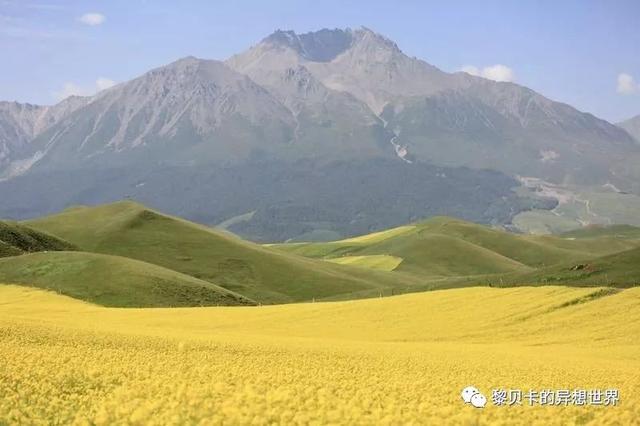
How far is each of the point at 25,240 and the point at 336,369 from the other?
144 m

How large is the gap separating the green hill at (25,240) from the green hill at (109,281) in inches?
1311

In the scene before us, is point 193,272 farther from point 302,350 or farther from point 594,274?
point 302,350

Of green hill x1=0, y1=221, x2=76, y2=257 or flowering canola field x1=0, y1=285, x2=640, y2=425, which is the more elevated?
green hill x1=0, y1=221, x2=76, y2=257

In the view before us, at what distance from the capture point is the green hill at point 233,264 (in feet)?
530

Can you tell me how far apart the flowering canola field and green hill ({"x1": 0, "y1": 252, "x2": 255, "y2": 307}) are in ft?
106

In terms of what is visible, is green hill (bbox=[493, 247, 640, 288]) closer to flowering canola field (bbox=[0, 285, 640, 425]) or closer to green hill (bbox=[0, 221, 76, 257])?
flowering canola field (bbox=[0, 285, 640, 425])

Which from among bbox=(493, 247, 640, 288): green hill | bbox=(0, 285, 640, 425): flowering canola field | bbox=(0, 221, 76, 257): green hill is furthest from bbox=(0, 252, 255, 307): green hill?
bbox=(493, 247, 640, 288): green hill

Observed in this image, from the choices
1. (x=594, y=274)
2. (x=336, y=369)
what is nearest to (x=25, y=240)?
(x=594, y=274)

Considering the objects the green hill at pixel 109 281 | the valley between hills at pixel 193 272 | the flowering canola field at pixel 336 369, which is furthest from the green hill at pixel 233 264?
the flowering canola field at pixel 336 369

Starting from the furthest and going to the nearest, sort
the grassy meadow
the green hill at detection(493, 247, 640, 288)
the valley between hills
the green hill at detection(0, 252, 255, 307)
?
the valley between hills → the green hill at detection(0, 252, 255, 307) → the green hill at detection(493, 247, 640, 288) → the grassy meadow

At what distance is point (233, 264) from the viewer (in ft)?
579

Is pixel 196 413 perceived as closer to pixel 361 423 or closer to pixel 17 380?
pixel 361 423

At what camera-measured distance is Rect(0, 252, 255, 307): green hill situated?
107 m

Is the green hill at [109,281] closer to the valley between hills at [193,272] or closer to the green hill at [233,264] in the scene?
the valley between hills at [193,272]
